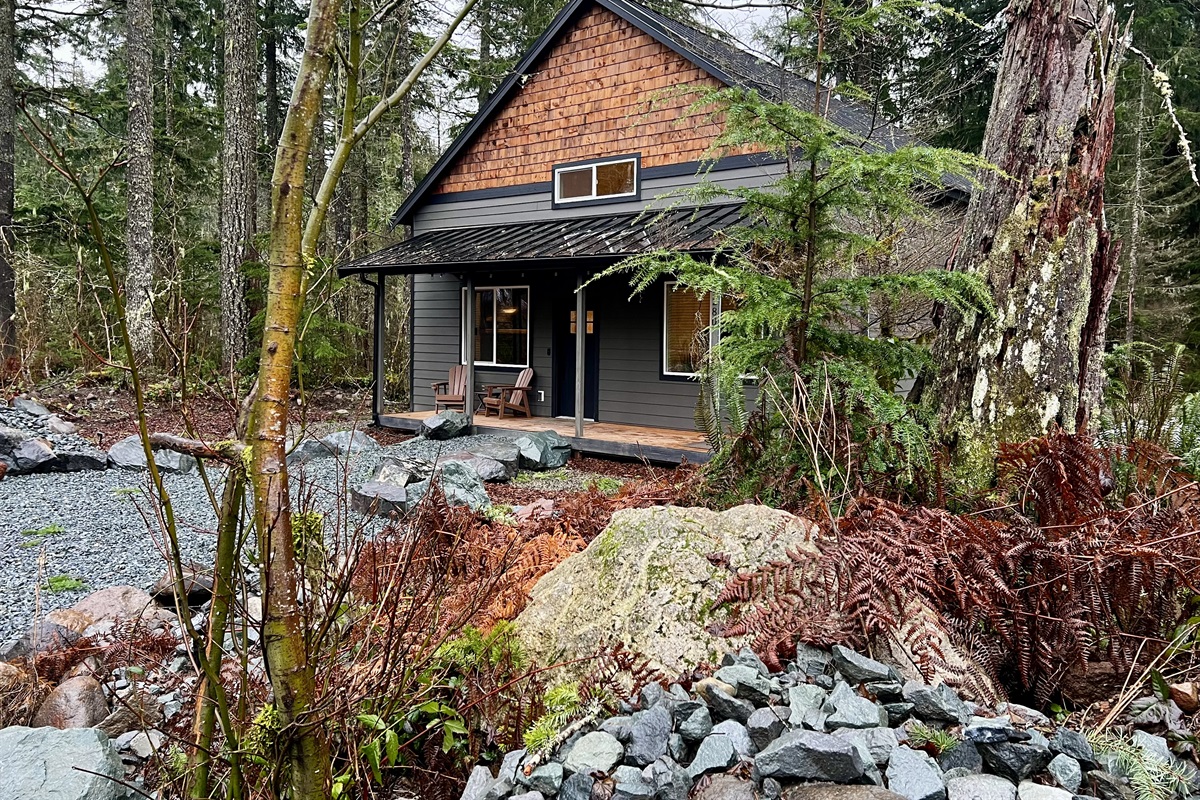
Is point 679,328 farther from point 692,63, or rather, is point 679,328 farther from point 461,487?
point 461,487

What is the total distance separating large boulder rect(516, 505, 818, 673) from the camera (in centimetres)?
222

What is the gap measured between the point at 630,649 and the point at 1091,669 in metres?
1.32

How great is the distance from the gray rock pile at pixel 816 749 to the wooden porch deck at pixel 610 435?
6187 millimetres

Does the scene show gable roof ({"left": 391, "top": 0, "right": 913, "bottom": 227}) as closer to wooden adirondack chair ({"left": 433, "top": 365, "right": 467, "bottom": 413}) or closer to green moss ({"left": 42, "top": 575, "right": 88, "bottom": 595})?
wooden adirondack chair ({"left": 433, "top": 365, "right": 467, "bottom": 413})

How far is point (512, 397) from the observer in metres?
12.1

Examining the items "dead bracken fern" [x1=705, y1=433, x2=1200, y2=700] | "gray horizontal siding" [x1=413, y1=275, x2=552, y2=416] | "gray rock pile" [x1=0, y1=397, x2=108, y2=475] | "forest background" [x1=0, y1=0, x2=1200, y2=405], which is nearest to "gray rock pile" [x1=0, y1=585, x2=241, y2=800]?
"dead bracken fern" [x1=705, y1=433, x2=1200, y2=700]

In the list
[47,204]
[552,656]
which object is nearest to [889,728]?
[552,656]

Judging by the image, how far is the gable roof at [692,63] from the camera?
9.11m

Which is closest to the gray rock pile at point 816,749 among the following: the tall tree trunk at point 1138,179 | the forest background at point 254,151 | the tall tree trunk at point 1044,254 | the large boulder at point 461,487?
the tall tree trunk at point 1044,254

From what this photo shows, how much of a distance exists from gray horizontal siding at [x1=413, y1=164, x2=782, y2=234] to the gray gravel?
5465 mm

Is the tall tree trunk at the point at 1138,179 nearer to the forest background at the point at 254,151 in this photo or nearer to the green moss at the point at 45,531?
the forest background at the point at 254,151

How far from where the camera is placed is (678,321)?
1072 centimetres

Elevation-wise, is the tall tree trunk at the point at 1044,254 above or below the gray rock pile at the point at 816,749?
above

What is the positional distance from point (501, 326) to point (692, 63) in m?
5.23
